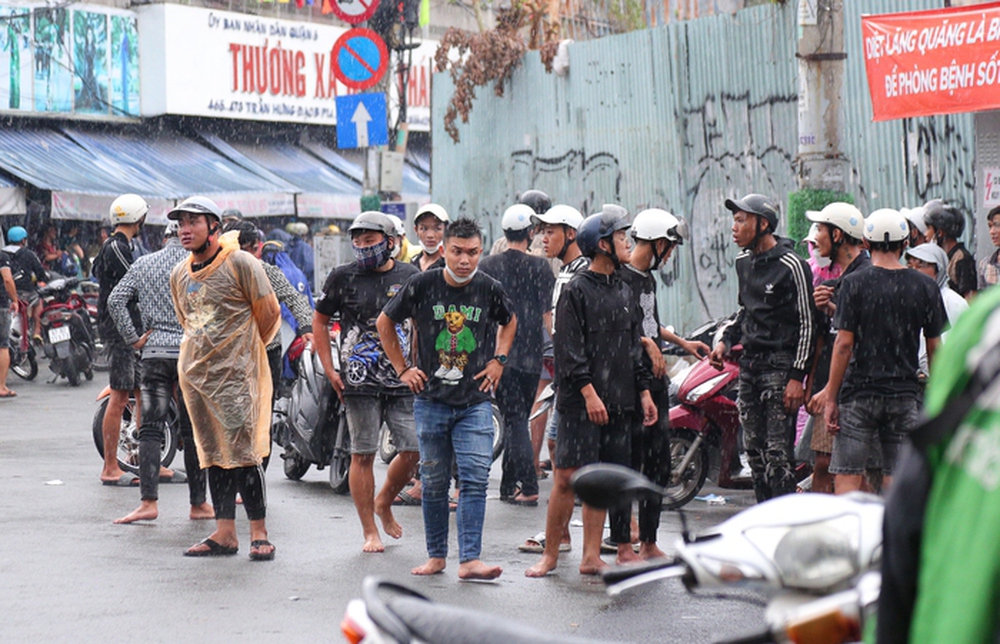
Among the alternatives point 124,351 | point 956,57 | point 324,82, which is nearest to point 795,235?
point 956,57

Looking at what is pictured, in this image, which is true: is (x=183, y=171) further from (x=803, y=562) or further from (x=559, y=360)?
(x=803, y=562)

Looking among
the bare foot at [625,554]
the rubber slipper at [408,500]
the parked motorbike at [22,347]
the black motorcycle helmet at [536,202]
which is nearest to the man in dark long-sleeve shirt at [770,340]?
the bare foot at [625,554]

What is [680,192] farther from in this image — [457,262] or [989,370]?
[989,370]

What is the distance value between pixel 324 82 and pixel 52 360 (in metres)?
14.4

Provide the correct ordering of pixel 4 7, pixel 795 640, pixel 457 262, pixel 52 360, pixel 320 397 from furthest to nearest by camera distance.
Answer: pixel 4 7 → pixel 52 360 → pixel 320 397 → pixel 457 262 → pixel 795 640

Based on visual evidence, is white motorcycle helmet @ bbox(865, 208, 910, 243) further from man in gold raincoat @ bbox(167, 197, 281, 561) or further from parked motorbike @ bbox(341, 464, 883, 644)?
parked motorbike @ bbox(341, 464, 883, 644)

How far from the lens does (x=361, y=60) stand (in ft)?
57.6

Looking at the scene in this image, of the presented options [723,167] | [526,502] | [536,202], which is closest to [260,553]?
[526,502]

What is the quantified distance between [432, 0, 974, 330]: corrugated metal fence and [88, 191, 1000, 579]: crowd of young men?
4.53 meters

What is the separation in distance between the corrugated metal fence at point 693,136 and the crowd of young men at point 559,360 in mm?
4526

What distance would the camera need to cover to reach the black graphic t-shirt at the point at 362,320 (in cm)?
786

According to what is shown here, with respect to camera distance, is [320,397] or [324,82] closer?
[320,397]

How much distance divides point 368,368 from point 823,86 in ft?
13.8

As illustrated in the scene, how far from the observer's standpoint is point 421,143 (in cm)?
3300
